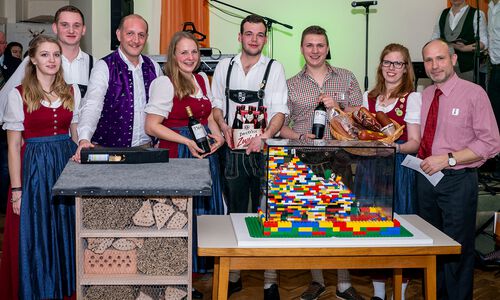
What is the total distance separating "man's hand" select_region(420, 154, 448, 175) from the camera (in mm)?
3111

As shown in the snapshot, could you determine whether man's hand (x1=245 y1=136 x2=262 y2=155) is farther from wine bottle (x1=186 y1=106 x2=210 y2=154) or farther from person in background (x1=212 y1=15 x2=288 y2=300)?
wine bottle (x1=186 y1=106 x2=210 y2=154)

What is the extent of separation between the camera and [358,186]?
8.96ft

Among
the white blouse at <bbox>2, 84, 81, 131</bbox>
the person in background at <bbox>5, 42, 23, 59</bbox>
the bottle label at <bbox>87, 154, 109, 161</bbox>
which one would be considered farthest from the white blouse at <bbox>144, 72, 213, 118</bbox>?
the person in background at <bbox>5, 42, 23, 59</bbox>

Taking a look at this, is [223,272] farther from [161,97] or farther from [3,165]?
[3,165]

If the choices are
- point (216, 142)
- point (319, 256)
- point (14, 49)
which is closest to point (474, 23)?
point (216, 142)

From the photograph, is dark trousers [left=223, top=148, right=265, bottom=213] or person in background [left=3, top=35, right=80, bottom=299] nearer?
person in background [left=3, top=35, right=80, bottom=299]

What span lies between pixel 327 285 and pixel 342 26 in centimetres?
453

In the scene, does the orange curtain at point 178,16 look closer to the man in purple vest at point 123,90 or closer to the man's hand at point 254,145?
the man in purple vest at point 123,90

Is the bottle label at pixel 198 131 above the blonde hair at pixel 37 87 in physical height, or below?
below

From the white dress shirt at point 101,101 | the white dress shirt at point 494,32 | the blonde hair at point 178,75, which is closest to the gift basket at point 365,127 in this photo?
the blonde hair at point 178,75

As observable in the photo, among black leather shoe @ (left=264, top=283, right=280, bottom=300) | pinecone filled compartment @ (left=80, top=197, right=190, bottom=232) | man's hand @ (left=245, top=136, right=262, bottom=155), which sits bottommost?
black leather shoe @ (left=264, top=283, right=280, bottom=300)

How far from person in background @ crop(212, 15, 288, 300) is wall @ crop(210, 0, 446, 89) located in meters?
3.83

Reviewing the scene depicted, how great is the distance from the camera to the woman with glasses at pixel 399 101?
11.4 ft

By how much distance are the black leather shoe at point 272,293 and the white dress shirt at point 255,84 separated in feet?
3.22
